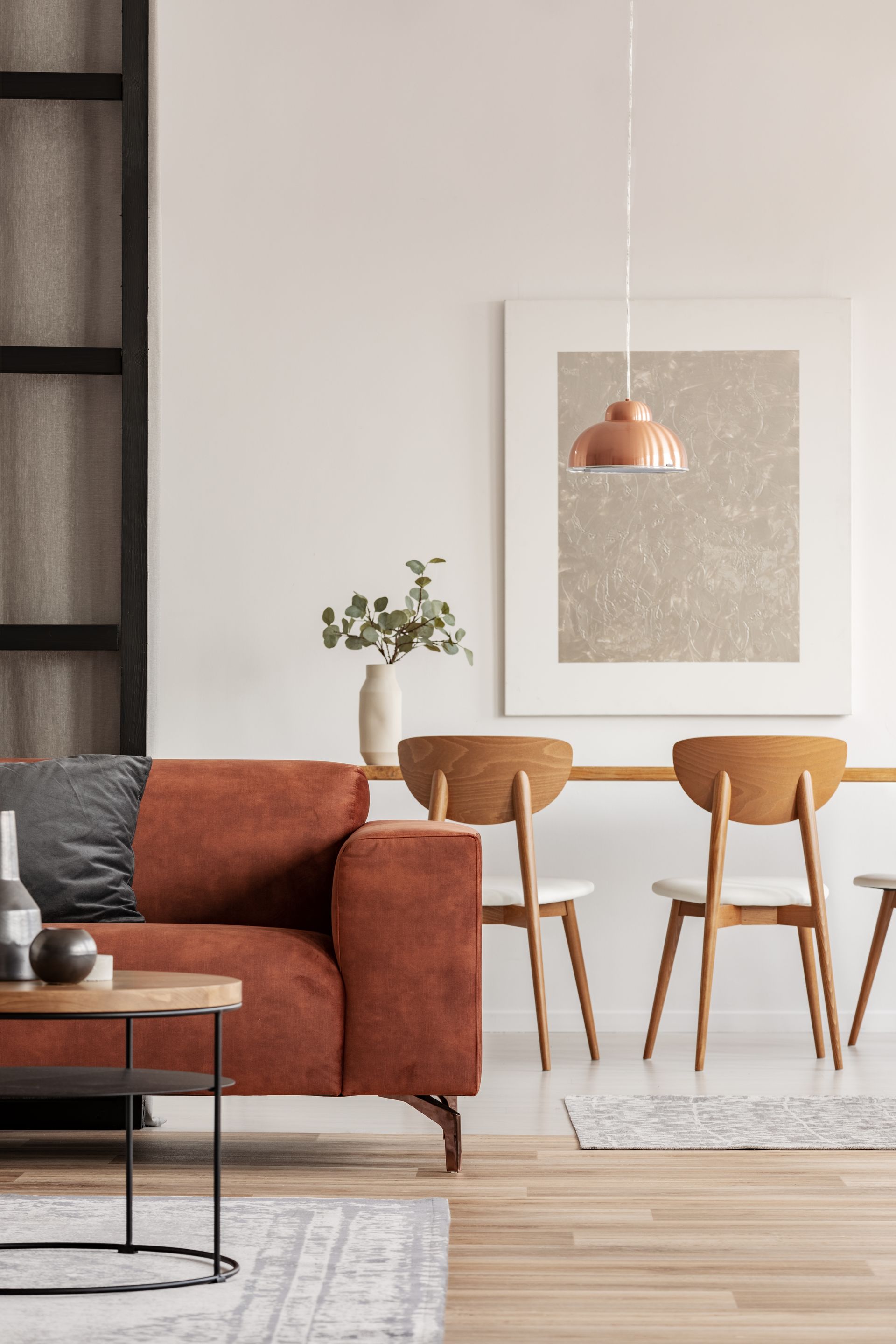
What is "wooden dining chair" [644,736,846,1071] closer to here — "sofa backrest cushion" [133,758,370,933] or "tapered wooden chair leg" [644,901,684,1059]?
"tapered wooden chair leg" [644,901,684,1059]

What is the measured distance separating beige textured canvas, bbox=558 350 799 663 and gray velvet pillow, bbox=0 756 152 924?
1.89 m

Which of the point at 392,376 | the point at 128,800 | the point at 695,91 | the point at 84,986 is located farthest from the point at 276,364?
the point at 84,986

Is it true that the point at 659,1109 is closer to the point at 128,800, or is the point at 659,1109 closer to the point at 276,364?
the point at 128,800

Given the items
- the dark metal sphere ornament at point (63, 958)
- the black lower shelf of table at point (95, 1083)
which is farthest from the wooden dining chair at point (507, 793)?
the dark metal sphere ornament at point (63, 958)

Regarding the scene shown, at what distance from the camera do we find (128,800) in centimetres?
321

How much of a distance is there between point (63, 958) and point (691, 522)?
3136 mm

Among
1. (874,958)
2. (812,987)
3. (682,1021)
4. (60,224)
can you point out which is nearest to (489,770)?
(812,987)

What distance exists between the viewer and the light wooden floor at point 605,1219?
6.48 feet

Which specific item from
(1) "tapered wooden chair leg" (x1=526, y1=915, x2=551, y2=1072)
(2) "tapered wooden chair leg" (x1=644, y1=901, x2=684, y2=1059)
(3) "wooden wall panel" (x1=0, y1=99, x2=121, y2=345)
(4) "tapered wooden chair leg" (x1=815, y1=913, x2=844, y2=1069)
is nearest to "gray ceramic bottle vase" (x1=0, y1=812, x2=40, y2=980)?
(1) "tapered wooden chair leg" (x1=526, y1=915, x2=551, y2=1072)

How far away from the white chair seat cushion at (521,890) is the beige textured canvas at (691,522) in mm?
856

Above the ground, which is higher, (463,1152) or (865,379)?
(865,379)

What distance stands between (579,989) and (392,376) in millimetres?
2051

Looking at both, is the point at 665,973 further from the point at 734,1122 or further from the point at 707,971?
the point at 734,1122

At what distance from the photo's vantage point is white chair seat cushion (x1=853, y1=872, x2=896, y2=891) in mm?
4133
